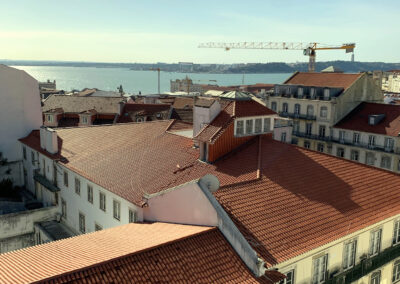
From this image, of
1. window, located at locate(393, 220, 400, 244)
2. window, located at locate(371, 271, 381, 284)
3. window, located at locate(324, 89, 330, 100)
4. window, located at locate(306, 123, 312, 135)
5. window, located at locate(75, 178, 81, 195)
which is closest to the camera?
window, located at locate(371, 271, 381, 284)

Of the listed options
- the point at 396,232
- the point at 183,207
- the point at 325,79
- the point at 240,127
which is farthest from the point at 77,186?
the point at 325,79

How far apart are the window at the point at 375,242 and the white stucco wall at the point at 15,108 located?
3694 cm

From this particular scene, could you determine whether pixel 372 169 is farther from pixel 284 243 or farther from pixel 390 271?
pixel 284 243

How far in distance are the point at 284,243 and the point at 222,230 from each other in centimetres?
290

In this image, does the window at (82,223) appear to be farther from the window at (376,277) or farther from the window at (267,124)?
the window at (376,277)

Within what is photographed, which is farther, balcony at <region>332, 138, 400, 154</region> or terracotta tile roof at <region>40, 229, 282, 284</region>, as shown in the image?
balcony at <region>332, 138, 400, 154</region>

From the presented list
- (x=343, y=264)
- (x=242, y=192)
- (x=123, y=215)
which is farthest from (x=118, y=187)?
(x=343, y=264)

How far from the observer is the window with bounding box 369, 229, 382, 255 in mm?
22375

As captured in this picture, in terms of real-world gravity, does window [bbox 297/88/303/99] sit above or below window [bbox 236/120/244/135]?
above

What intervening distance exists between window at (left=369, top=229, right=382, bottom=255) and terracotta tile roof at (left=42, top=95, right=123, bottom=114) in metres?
42.8

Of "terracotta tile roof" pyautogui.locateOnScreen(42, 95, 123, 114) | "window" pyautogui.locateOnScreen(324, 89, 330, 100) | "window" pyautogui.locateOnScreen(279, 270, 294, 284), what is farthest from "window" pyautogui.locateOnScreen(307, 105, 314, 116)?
"window" pyautogui.locateOnScreen(279, 270, 294, 284)

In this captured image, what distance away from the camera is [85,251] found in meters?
17.3

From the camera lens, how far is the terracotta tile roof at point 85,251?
590 inches

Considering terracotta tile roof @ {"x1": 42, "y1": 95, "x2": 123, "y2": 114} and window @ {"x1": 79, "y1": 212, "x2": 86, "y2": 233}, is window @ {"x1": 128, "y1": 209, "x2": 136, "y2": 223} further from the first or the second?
terracotta tile roof @ {"x1": 42, "y1": 95, "x2": 123, "y2": 114}
